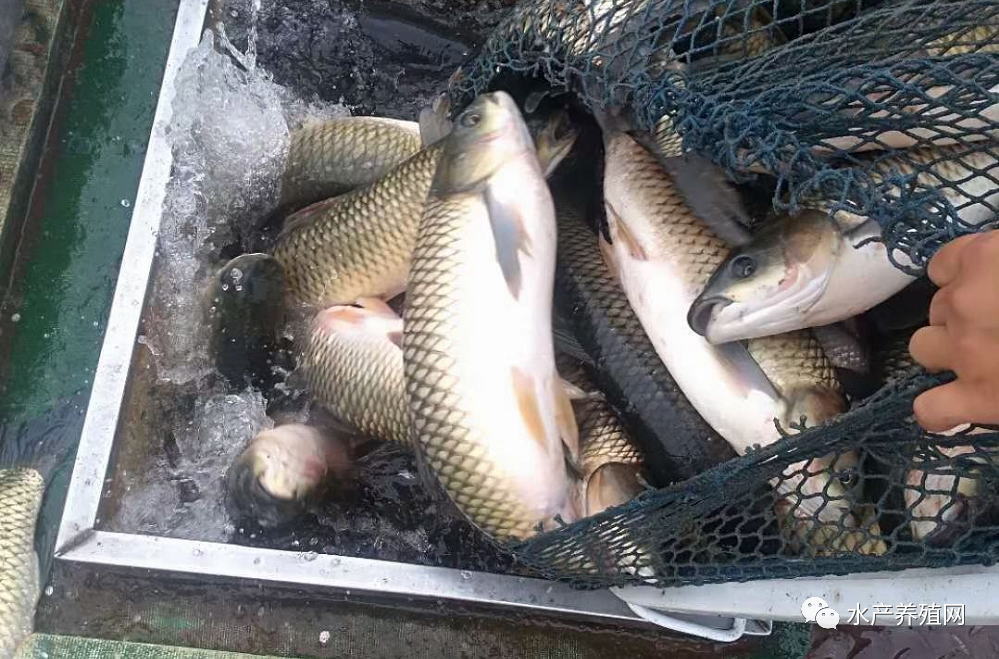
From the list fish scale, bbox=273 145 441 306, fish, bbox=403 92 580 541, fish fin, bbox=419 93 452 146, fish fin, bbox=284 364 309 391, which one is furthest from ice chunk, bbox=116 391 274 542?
fish fin, bbox=419 93 452 146

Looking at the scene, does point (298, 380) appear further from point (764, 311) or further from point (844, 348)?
point (844, 348)

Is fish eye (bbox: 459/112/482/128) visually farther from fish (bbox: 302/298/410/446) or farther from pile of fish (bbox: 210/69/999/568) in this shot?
fish (bbox: 302/298/410/446)

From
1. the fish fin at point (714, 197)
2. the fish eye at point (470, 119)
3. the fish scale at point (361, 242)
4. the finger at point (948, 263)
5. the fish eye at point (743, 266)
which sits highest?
the finger at point (948, 263)

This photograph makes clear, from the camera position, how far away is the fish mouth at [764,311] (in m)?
1.76

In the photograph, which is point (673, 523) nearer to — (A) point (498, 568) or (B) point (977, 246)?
(A) point (498, 568)

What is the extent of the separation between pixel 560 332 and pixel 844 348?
2.43ft

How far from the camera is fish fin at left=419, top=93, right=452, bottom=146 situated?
98.8 inches

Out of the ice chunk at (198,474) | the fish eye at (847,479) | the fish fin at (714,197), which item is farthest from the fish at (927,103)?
the ice chunk at (198,474)

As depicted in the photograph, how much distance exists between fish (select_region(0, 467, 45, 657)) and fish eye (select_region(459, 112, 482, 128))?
6.38ft

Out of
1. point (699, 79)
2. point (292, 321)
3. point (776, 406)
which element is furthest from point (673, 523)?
point (292, 321)

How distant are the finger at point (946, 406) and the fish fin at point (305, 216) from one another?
1949mm

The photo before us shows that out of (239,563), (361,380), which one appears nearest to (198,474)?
(239,563)

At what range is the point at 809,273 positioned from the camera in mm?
1752

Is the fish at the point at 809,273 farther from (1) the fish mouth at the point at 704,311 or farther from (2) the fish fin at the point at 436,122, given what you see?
(2) the fish fin at the point at 436,122
